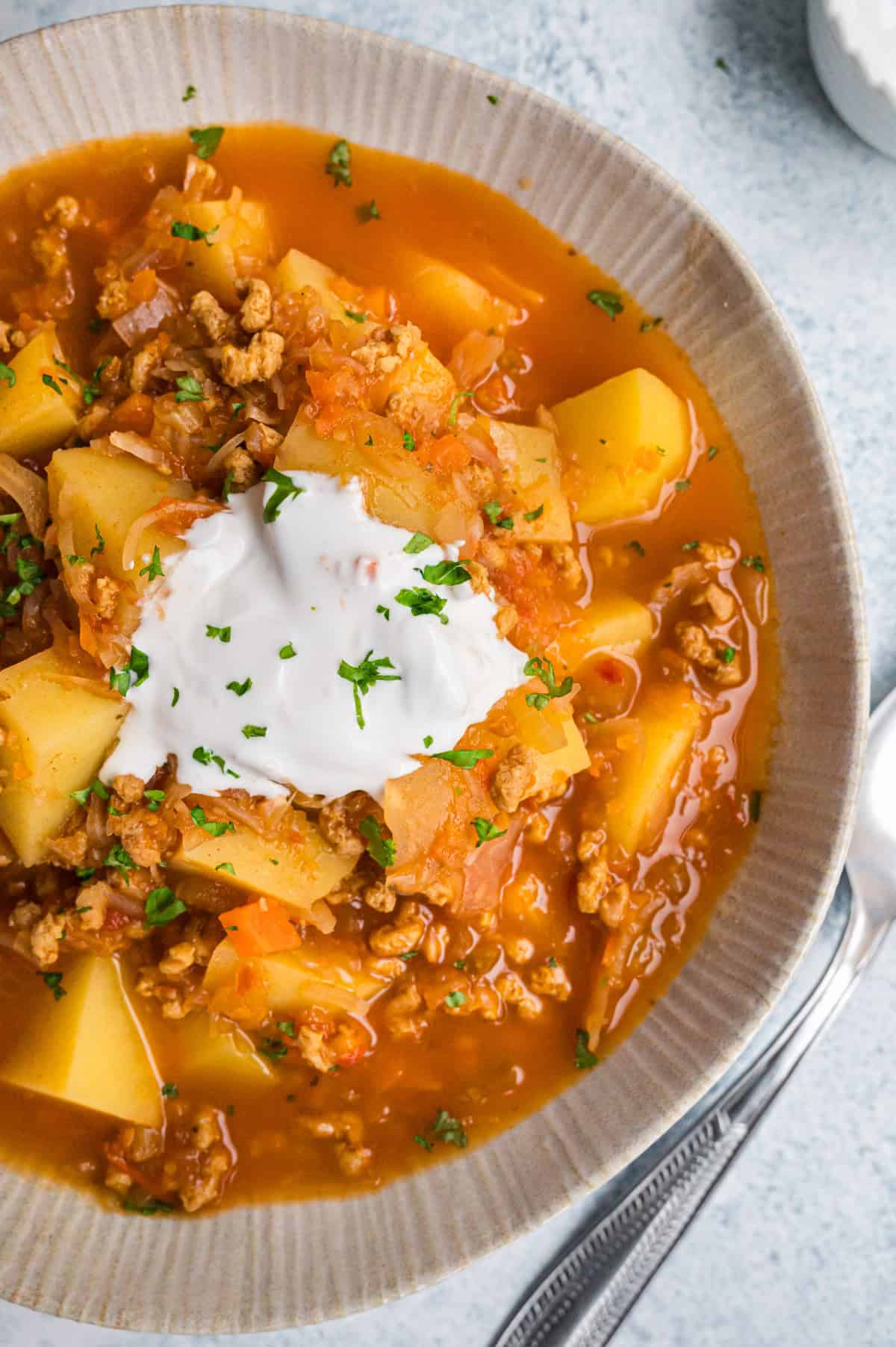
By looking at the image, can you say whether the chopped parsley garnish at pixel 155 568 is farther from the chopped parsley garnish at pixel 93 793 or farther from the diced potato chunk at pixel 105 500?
the chopped parsley garnish at pixel 93 793

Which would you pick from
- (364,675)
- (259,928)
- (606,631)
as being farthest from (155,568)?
(606,631)

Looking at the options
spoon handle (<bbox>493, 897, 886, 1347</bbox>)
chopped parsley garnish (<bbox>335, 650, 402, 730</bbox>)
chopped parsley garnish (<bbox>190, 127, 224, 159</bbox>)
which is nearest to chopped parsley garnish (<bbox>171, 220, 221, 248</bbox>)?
chopped parsley garnish (<bbox>190, 127, 224, 159</bbox>)

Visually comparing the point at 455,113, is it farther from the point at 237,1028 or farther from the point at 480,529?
the point at 237,1028

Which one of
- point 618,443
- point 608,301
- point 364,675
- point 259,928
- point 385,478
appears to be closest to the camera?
point 364,675

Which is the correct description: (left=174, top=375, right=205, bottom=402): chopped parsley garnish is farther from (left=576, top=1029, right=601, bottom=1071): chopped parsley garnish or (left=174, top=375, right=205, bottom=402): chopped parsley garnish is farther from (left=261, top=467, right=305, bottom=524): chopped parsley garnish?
(left=576, top=1029, right=601, bottom=1071): chopped parsley garnish

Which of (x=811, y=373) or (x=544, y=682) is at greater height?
(x=811, y=373)

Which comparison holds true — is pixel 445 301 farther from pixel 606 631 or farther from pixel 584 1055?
pixel 584 1055

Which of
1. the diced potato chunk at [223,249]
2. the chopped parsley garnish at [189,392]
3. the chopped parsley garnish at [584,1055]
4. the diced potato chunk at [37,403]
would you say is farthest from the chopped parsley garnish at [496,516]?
the chopped parsley garnish at [584,1055]
